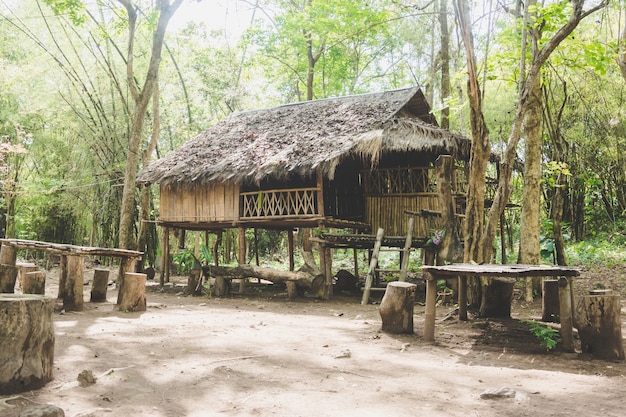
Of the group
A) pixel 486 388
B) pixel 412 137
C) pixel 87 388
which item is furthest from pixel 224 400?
pixel 412 137

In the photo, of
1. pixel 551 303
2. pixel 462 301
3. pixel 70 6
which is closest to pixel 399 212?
pixel 462 301

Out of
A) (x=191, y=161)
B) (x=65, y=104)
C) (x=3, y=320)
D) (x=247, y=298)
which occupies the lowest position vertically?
(x=247, y=298)

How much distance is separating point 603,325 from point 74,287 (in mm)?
6828

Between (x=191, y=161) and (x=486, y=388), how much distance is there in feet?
33.3

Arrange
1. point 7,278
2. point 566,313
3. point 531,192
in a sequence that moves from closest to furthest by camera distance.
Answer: point 566,313 < point 7,278 < point 531,192

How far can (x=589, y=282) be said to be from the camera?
11.3m

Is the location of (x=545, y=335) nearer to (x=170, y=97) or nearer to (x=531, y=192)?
(x=531, y=192)

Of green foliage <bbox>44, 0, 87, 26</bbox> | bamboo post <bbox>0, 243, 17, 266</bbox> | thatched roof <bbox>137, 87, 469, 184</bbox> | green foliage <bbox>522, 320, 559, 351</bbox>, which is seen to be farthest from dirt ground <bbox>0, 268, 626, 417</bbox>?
green foliage <bbox>44, 0, 87, 26</bbox>

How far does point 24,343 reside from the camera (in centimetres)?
362

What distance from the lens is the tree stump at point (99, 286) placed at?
29.3 ft

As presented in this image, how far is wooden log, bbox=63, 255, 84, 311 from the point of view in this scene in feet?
25.0

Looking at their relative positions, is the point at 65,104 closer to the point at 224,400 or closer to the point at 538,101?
the point at 538,101

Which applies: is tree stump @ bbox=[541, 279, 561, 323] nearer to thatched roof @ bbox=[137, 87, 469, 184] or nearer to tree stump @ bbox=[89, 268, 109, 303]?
thatched roof @ bbox=[137, 87, 469, 184]

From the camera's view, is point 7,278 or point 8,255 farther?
point 8,255
